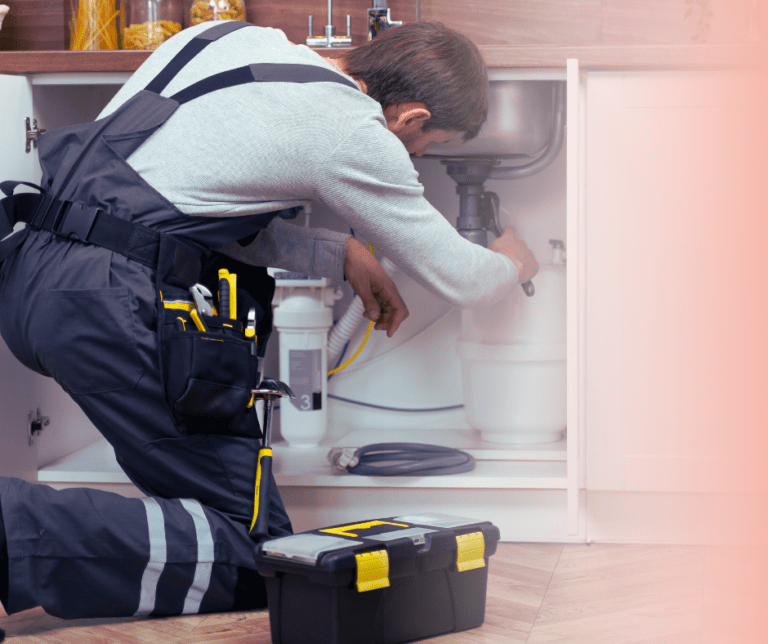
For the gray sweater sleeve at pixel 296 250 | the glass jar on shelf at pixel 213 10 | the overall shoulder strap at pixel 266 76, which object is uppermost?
the glass jar on shelf at pixel 213 10

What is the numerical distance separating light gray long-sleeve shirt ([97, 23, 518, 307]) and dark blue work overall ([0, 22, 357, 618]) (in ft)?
0.08

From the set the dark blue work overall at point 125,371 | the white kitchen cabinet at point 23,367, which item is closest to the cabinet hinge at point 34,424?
the white kitchen cabinet at point 23,367

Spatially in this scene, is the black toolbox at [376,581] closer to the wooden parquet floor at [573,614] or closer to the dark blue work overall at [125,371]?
the wooden parquet floor at [573,614]

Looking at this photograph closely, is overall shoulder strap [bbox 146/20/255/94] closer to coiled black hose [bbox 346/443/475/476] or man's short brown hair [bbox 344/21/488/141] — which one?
man's short brown hair [bbox 344/21/488/141]

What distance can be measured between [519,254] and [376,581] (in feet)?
2.62

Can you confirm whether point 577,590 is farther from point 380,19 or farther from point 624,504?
point 380,19

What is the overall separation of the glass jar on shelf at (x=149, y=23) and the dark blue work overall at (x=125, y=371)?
0.51 meters

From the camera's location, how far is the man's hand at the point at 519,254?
1585 millimetres

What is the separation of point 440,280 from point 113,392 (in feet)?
1.67

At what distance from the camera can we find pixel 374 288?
4.62ft

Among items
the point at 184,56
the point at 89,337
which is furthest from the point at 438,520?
the point at 184,56

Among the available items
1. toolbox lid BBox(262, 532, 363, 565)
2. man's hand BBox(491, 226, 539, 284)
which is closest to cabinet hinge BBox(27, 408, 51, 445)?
toolbox lid BBox(262, 532, 363, 565)

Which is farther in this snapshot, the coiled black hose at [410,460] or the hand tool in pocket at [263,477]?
the coiled black hose at [410,460]

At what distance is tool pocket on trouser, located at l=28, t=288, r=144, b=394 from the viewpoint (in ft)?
3.64
